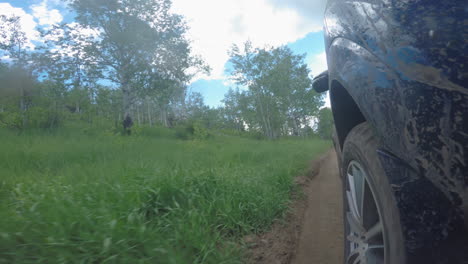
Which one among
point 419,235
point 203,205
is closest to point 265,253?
point 203,205

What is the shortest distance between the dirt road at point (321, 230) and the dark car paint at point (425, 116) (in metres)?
1.50

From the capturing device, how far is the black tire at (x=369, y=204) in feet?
3.07

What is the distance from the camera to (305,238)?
2.59 metres

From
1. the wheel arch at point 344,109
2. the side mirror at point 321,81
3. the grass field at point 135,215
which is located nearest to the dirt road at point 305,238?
the grass field at point 135,215

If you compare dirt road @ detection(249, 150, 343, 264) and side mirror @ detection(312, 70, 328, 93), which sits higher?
side mirror @ detection(312, 70, 328, 93)

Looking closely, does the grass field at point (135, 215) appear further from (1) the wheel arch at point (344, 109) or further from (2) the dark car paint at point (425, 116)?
(2) the dark car paint at point (425, 116)

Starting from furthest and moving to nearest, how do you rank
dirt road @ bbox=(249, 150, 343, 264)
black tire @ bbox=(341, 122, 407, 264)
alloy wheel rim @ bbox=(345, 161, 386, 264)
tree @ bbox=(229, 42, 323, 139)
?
1. tree @ bbox=(229, 42, 323, 139)
2. dirt road @ bbox=(249, 150, 343, 264)
3. alloy wheel rim @ bbox=(345, 161, 386, 264)
4. black tire @ bbox=(341, 122, 407, 264)

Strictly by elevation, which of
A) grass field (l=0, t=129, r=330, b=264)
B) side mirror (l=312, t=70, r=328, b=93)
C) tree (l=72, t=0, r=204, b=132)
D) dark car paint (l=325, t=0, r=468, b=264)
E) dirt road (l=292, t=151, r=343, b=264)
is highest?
tree (l=72, t=0, r=204, b=132)

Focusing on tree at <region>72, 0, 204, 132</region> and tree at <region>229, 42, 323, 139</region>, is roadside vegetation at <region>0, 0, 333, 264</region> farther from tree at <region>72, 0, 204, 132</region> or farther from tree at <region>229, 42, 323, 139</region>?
tree at <region>229, 42, 323, 139</region>

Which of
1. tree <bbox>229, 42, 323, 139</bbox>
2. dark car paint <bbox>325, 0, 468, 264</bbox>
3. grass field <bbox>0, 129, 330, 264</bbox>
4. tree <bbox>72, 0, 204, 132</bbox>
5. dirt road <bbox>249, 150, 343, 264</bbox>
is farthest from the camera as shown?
tree <bbox>229, 42, 323, 139</bbox>

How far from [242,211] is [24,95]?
1242cm

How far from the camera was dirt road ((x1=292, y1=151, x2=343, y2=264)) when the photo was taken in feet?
7.32

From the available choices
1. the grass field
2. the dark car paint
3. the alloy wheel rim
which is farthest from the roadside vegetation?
the dark car paint

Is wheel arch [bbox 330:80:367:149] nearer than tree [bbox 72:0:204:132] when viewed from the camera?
Yes
